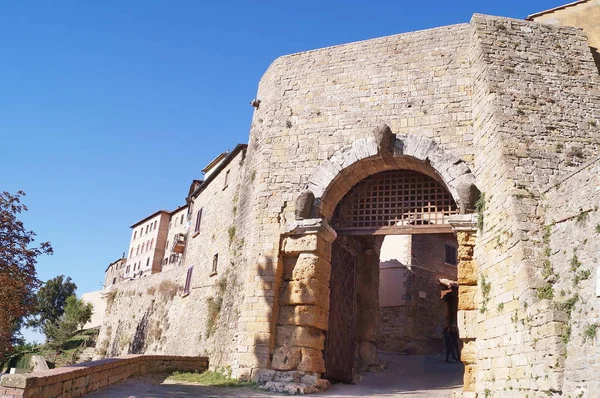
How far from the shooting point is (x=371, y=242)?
14.0m

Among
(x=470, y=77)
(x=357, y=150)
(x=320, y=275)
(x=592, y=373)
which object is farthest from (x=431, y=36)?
(x=592, y=373)

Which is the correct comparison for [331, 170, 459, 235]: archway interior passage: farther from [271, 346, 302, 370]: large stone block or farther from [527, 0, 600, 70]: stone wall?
[527, 0, 600, 70]: stone wall

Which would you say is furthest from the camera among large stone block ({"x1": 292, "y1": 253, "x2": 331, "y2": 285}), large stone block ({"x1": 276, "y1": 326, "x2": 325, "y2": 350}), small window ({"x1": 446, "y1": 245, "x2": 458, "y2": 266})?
small window ({"x1": 446, "y1": 245, "x2": 458, "y2": 266})

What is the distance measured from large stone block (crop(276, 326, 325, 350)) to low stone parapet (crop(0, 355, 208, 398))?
264 centimetres

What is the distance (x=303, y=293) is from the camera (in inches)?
378

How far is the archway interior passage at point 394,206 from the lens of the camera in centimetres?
1022

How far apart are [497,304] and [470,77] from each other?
4.52 m

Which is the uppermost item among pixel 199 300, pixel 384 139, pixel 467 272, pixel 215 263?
pixel 384 139

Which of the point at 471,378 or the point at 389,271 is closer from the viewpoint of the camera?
the point at 471,378

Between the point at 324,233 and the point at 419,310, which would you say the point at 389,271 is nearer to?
the point at 419,310

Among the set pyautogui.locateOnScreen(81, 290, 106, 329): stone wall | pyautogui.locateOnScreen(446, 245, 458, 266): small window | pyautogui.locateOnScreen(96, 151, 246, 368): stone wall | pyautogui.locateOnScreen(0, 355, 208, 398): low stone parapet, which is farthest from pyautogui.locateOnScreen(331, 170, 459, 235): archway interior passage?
pyautogui.locateOnScreen(81, 290, 106, 329): stone wall

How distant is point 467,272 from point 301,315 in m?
3.01

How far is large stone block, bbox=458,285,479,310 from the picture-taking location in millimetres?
8430

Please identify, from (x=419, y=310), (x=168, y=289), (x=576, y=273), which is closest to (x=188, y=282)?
(x=168, y=289)
